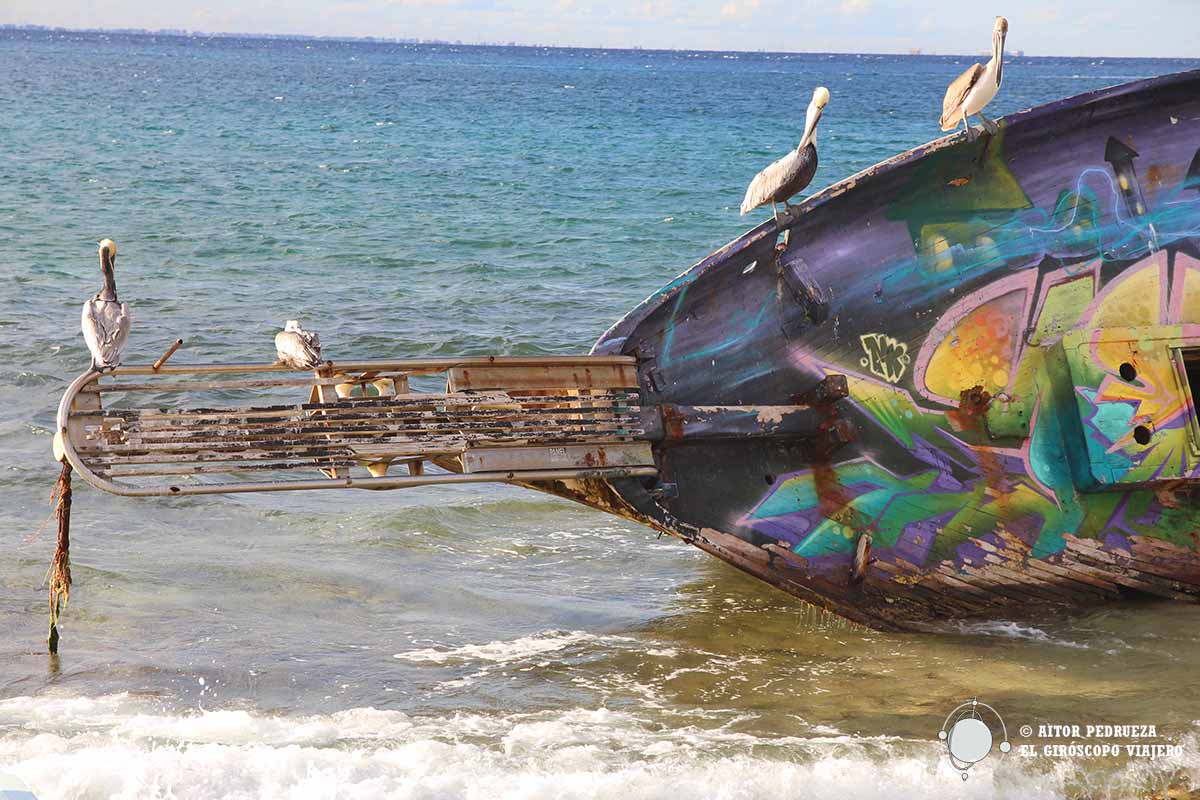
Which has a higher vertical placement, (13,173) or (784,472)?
(13,173)

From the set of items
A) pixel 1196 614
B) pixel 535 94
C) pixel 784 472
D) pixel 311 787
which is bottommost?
pixel 311 787

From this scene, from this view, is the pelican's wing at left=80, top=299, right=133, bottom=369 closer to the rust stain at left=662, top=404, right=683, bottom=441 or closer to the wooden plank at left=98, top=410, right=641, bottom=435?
the wooden plank at left=98, top=410, right=641, bottom=435

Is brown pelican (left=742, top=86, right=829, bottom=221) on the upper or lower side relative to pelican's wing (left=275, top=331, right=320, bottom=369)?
upper

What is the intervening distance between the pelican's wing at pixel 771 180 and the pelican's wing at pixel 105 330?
2256mm

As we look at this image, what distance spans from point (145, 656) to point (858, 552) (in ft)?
9.29

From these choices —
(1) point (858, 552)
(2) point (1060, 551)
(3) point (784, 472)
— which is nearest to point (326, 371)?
(3) point (784, 472)

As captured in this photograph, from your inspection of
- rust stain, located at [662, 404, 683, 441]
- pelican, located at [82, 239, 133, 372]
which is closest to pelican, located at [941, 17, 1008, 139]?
rust stain, located at [662, 404, 683, 441]

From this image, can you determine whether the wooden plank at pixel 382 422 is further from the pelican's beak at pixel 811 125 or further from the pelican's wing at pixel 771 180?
the pelican's beak at pixel 811 125

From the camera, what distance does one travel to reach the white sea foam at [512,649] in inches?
215

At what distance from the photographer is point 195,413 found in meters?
4.55

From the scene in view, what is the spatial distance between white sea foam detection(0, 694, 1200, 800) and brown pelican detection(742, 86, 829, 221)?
192cm

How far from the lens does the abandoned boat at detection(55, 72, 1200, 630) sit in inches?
207

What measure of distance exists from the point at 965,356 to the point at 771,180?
105 cm

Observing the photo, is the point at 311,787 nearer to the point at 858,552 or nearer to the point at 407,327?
the point at 858,552
